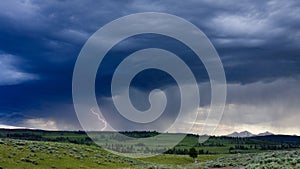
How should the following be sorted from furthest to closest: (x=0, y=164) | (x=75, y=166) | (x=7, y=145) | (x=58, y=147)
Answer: (x=58, y=147) → (x=7, y=145) → (x=75, y=166) → (x=0, y=164)

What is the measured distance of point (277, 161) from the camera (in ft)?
108

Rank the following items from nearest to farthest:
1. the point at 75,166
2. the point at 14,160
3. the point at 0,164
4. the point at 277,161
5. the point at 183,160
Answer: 1. the point at 277,161
2. the point at 0,164
3. the point at 14,160
4. the point at 75,166
5. the point at 183,160

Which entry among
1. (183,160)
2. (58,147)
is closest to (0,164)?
(58,147)

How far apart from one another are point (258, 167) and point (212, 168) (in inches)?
391

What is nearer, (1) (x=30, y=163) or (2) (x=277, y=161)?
(2) (x=277, y=161)

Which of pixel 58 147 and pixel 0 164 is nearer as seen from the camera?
pixel 0 164

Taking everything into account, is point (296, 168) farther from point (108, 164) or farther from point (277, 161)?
point (108, 164)

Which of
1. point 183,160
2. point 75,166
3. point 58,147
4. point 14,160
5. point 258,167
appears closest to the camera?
point 258,167

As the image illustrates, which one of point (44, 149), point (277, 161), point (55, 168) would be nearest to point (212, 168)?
point (277, 161)

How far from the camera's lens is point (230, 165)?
40250mm

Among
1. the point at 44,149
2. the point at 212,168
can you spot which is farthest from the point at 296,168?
the point at 44,149

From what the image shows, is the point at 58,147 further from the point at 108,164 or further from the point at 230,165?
the point at 230,165

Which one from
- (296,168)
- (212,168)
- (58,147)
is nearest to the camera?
(296,168)

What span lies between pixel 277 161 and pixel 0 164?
37.8 meters
